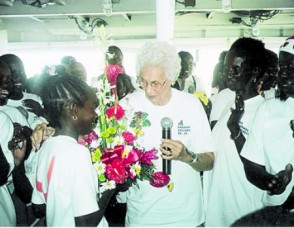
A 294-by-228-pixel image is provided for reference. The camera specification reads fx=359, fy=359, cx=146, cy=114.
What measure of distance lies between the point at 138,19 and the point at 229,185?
6499 millimetres

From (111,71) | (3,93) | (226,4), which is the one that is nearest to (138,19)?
(226,4)

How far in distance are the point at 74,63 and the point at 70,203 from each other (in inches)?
93.9

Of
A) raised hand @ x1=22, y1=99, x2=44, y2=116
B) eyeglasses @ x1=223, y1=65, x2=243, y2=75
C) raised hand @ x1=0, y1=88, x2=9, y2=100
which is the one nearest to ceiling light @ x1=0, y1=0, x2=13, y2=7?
raised hand @ x1=22, y1=99, x2=44, y2=116

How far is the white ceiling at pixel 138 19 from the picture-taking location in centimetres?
531

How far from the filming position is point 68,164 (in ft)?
4.66

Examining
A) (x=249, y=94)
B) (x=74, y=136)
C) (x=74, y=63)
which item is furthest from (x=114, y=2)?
(x=74, y=136)

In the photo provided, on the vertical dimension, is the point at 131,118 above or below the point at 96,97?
below

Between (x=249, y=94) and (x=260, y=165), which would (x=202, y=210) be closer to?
(x=260, y=165)

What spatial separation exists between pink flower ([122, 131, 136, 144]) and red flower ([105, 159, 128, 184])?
143mm

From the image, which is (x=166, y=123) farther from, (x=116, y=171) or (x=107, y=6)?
(x=107, y=6)

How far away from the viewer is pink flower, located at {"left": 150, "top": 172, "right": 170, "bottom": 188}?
1.83 meters

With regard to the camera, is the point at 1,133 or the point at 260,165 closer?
the point at 260,165

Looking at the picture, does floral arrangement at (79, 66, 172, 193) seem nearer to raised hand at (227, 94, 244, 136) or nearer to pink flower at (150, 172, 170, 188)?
pink flower at (150, 172, 170, 188)

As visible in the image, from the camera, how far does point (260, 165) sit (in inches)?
69.3
